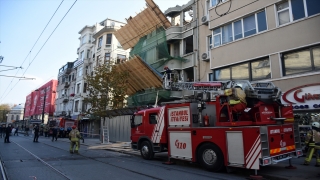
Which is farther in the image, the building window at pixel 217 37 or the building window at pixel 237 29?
the building window at pixel 217 37

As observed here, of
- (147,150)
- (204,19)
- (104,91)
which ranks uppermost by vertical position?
(204,19)

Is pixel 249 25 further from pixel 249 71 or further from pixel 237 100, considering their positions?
pixel 237 100

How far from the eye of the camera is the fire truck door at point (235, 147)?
7438 millimetres

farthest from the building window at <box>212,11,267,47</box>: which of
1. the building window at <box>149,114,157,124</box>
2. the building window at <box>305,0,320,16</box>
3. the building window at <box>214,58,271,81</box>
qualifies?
the building window at <box>149,114,157,124</box>

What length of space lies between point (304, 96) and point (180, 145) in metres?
7.48

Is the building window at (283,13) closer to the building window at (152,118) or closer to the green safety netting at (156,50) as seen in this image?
the green safety netting at (156,50)

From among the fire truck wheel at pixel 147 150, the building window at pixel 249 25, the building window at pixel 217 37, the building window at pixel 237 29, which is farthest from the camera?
the building window at pixel 217 37

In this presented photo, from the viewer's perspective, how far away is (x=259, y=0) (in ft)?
47.8

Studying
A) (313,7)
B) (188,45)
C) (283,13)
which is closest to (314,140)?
(313,7)

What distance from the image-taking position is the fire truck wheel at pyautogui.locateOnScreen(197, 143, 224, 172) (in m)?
8.00

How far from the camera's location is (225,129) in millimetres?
7859

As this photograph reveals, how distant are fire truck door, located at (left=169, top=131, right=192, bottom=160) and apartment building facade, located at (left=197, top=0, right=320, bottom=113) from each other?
7051mm

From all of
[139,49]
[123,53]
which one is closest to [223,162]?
[139,49]

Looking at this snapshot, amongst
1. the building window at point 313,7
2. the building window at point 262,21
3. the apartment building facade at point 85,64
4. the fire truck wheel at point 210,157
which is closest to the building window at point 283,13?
the building window at point 262,21
